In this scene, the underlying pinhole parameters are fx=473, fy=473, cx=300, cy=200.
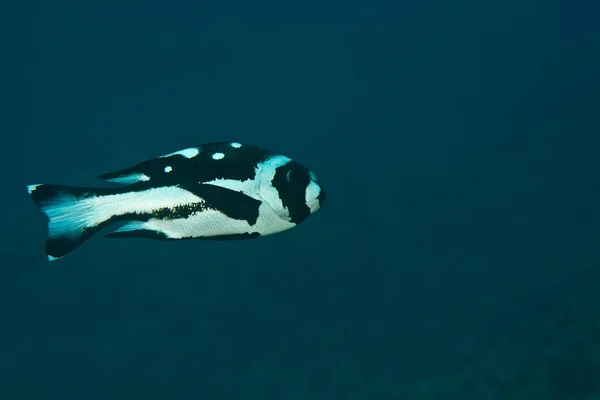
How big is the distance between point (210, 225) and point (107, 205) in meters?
0.39

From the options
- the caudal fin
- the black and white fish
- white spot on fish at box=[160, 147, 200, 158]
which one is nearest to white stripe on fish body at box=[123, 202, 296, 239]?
the black and white fish

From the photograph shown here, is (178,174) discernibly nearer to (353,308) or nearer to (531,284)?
(353,308)

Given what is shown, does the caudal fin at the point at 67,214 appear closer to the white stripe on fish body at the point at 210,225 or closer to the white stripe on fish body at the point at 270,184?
the white stripe on fish body at the point at 210,225

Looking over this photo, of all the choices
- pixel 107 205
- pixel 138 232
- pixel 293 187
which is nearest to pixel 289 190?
pixel 293 187

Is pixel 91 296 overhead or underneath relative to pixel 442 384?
overhead

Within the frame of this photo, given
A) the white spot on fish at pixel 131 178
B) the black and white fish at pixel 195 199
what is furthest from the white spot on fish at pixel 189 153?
the white spot on fish at pixel 131 178

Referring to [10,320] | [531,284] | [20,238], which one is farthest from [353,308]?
[20,238]

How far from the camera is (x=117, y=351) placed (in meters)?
9.28

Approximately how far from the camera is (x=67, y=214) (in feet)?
5.56

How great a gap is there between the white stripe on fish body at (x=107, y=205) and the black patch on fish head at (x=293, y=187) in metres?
0.29

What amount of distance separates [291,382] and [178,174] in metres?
6.83

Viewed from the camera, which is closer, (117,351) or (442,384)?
(442,384)

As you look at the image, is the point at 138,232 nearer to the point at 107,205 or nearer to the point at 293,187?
the point at 107,205

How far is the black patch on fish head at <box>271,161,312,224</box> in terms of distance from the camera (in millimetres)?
1712
